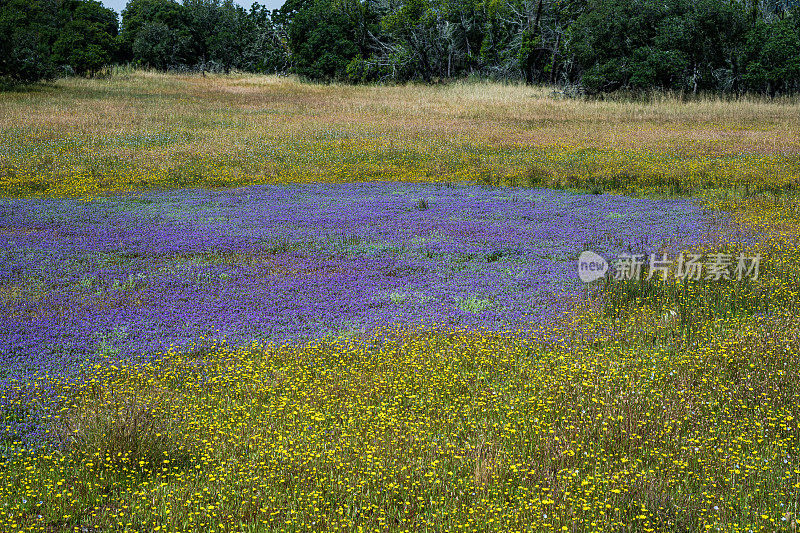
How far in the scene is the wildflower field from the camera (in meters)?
4.45

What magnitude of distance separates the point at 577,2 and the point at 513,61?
22.9 ft

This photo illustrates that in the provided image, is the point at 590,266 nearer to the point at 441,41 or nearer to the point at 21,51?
the point at 21,51

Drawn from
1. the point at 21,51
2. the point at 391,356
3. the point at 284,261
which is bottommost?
the point at 391,356

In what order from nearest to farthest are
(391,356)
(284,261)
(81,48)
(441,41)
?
1. (391,356)
2. (284,261)
3. (81,48)
4. (441,41)

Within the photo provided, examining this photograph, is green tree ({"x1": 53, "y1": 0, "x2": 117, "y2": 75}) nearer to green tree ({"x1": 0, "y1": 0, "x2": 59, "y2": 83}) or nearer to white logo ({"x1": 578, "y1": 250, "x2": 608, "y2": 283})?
green tree ({"x1": 0, "y1": 0, "x2": 59, "y2": 83})

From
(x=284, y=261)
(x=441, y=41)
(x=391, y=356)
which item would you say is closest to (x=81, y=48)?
(x=441, y=41)

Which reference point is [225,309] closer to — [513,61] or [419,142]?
[419,142]

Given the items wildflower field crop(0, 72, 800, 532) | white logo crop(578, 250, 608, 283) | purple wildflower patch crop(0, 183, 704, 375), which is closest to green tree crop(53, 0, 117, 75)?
wildflower field crop(0, 72, 800, 532)

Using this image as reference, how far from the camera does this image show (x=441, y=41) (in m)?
61.2

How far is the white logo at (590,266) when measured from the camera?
10.2 meters

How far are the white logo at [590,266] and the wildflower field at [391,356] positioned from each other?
0.29 m

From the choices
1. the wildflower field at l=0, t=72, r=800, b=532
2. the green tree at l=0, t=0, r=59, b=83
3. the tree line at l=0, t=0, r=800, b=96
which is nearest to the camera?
the wildflower field at l=0, t=72, r=800, b=532

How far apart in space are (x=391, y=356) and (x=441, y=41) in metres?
58.4

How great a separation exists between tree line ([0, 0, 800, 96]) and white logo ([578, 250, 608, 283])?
35.4m
